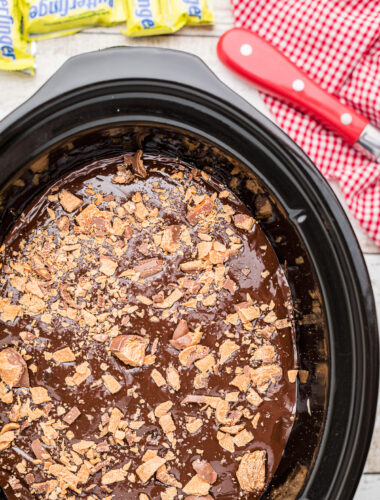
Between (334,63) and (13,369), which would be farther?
(334,63)

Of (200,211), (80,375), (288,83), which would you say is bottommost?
(80,375)

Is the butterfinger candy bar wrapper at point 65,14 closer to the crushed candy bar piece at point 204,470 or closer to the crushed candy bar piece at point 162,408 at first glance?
the crushed candy bar piece at point 162,408

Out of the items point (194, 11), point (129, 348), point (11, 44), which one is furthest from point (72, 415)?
point (194, 11)

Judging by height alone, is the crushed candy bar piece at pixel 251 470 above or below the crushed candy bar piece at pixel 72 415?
below

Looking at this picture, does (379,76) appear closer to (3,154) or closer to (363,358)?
(363,358)

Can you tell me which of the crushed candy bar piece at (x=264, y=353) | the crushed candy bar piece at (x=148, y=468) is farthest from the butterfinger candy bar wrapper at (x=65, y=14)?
the crushed candy bar piece at (x=148, y=468)

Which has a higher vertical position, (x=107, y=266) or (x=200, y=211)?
(x=200, y=211)

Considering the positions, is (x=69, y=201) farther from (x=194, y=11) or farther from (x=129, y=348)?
(x=194, y=11)

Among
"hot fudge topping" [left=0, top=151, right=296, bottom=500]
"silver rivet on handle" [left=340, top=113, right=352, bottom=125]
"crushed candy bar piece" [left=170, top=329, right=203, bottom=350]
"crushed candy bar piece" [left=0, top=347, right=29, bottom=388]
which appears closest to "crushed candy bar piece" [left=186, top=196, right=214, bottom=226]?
"hot fudge topping" [left=0, top=151, right=296, bottom=500]
